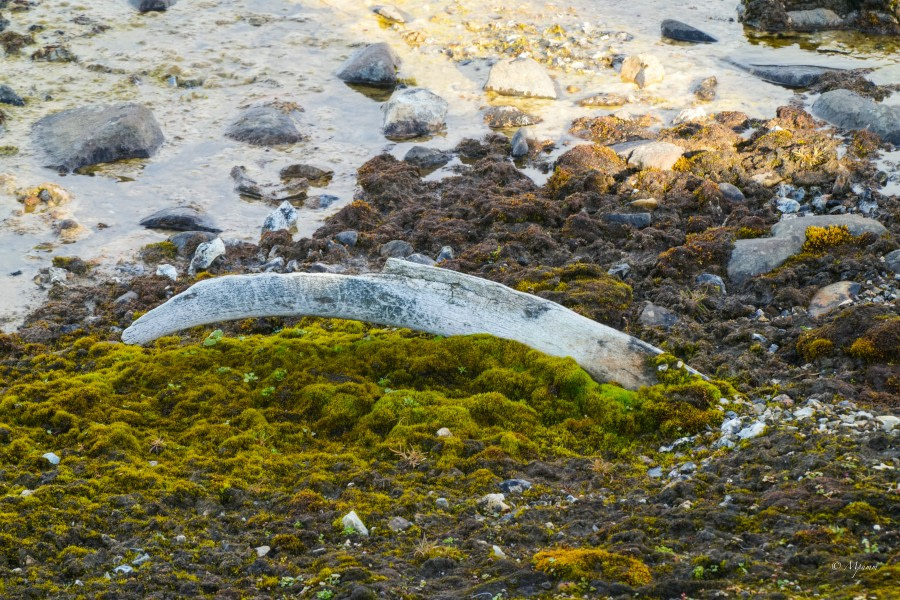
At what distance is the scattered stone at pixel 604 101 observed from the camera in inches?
664

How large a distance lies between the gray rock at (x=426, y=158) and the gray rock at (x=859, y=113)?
717 centimetres

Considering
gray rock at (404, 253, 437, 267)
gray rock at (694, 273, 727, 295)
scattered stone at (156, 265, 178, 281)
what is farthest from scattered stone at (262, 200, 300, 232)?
gray rock at (694, 273, 727, 295)

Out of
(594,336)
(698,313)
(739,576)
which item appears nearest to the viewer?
(739,576)

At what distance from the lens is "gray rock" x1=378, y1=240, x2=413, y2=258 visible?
40.0 ft

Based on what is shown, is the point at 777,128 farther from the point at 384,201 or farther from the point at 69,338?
the point at 69,338

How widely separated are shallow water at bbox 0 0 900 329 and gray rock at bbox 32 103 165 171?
28 cm

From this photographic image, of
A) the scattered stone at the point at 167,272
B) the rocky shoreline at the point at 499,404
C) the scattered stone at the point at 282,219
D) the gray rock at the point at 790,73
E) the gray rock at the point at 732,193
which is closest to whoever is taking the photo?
the rocky shoreline at the point at 499,404

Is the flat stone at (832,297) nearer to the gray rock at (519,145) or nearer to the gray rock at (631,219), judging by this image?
the gray rock at (631,219)

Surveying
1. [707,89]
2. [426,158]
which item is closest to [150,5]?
[426,158]

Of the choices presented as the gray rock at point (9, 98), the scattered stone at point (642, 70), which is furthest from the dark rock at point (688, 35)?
the gray rock at point (9, 98)

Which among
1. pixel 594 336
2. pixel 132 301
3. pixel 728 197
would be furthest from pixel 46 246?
pixel 728 197

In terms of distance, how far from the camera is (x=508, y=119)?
16391 mm

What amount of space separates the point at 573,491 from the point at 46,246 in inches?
373

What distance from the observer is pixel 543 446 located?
7.63 m
